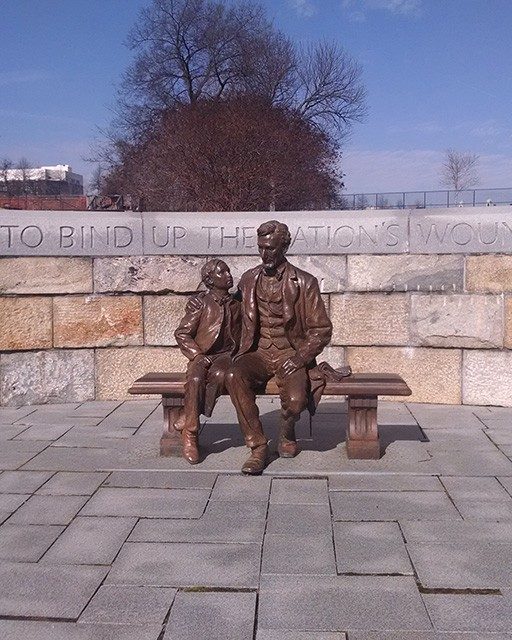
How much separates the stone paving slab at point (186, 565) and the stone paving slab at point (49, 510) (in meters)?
0.60

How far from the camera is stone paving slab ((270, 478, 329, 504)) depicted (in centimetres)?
474

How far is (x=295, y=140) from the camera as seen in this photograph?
2508 cm

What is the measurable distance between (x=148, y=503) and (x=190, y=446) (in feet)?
2.85

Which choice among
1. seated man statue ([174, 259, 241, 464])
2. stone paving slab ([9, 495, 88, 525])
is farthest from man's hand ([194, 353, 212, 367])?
stone paving slab ([9, 495, 88, 525])

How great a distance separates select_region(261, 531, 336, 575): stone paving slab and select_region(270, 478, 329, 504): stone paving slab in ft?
1.71

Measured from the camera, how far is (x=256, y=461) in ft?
17.3

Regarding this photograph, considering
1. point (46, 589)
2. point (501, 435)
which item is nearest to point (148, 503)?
point (46, 589)

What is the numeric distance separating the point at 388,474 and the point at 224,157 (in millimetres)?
16208

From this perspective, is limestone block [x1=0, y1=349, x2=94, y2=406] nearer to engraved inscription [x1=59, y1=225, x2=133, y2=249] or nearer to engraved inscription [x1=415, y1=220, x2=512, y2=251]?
engraved inscription [x1=59, y1=225, x2=133, y2=249]

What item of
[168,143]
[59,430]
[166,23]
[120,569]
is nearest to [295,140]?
[168,143]

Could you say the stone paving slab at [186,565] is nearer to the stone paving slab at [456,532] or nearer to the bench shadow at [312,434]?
the stone paving slab at [456,532]

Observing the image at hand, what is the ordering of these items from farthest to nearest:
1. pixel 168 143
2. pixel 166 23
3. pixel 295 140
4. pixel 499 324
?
pixel 166 23, pixel 295 140, pixel 168 143, pixel 499 324

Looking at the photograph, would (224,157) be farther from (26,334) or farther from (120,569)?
(120,569)

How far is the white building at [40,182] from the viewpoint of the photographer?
→ 138 feet
